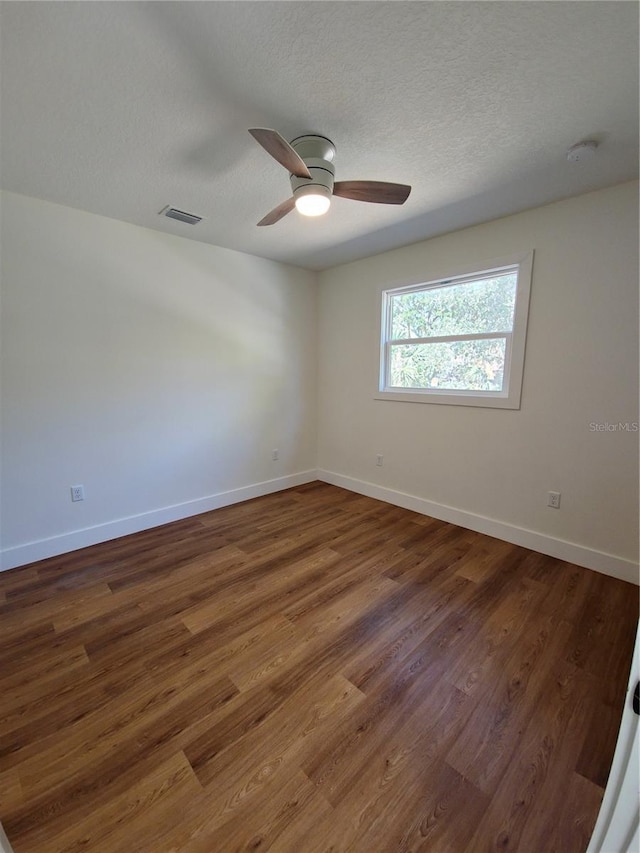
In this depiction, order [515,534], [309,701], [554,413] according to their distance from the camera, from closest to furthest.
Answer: [309,701]
[554,413]
[515,534]

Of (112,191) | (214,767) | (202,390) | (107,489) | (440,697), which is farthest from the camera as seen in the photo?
(202,390)

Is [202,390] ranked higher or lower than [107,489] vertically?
higher

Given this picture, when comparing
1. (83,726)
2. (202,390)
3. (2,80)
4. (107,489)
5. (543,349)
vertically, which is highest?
(2,80)

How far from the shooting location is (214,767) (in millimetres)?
1208

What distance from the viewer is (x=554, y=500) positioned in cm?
254

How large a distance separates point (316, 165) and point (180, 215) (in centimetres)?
130

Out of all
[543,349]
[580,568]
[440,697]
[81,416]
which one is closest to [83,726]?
[440,697]

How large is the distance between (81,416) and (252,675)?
7.26 ft

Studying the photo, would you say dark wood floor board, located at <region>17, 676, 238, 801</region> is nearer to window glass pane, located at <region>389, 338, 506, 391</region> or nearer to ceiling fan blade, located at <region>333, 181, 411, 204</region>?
ceiling fan blade, located at <region>333, 181, 411, 204</region>

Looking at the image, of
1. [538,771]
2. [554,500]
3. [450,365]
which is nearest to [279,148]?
[450,365]

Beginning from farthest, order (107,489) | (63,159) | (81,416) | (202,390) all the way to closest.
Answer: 1. (202,390)
2. (107,489)
3. (81,416)
4. (63,159)

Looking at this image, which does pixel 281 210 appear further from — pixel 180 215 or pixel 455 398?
pixel 455 398

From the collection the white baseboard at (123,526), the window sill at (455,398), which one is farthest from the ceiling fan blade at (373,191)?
the white baseboard at (123,526)

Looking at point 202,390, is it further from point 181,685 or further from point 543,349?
point 543,349
